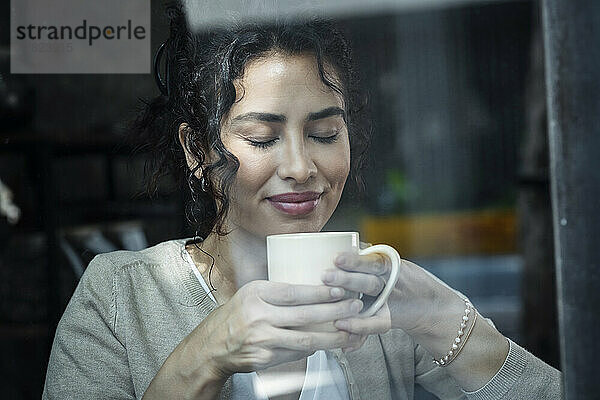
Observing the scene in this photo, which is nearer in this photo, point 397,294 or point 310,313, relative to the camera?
point 310,313

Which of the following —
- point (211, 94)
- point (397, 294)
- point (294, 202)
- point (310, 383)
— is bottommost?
point (310, 383)

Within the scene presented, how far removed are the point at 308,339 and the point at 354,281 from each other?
0.08 m

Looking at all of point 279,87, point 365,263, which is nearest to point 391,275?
point 365,263

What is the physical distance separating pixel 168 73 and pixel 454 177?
1.22ft

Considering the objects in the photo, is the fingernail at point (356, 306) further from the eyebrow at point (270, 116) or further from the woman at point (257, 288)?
the eyebrow at point (270, 116)

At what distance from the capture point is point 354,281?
2.97ft

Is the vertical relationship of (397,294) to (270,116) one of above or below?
below

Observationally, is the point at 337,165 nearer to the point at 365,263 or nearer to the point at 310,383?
the point at 365,263

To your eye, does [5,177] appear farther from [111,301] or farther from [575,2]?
[575,2]

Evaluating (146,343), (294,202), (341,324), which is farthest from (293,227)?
(146,343)

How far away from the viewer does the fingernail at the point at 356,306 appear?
0.91 m

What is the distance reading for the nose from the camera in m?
0.94

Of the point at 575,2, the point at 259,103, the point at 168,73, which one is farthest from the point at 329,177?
the point at 575,2

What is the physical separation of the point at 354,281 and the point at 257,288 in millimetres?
111
